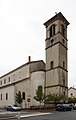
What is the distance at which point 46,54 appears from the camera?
6300 centimetres

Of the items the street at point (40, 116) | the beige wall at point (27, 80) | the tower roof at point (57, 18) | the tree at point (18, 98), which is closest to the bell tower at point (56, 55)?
the tower roof at point (57, 18)

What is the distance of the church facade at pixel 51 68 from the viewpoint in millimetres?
58438

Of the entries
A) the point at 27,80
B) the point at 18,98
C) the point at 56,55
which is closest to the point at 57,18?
the point at 56,55

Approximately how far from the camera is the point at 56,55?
58969 millimetres

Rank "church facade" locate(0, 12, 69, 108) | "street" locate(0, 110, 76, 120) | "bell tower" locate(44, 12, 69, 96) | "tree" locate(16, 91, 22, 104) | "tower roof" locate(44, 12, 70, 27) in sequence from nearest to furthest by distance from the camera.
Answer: "street" locate(0, 110, 76, 120) → "bell tower" locate(44, 12, 69, 96) → "church facade" locate(0, 12, 69, 108) → "tower roof" locate(44, 12, 70, 27) → "tree" locate(16, 91, 22, 104)

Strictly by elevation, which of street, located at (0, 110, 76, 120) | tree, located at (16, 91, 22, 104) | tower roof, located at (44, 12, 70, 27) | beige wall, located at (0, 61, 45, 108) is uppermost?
tower roof, located at (44, 12, 70, 27)

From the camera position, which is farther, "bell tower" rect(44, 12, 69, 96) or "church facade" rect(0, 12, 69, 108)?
"church facade" rect(0, 12, 69, 108)

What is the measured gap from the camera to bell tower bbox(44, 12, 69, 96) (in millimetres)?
57906

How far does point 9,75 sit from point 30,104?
853 inches

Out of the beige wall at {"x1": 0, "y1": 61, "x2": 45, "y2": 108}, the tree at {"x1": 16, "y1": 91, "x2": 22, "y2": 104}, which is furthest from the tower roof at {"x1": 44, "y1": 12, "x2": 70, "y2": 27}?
the tree at {"x1": 16, "y1": 91, "x2": 22, "y2": 104}

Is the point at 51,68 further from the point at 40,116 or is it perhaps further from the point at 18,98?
the point at 40,116

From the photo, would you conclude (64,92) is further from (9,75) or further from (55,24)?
(9,75)

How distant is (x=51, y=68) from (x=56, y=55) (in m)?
3.27

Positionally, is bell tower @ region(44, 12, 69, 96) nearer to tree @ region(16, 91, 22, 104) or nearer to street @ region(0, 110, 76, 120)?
tree @ region(16, 91, 22, 104)
